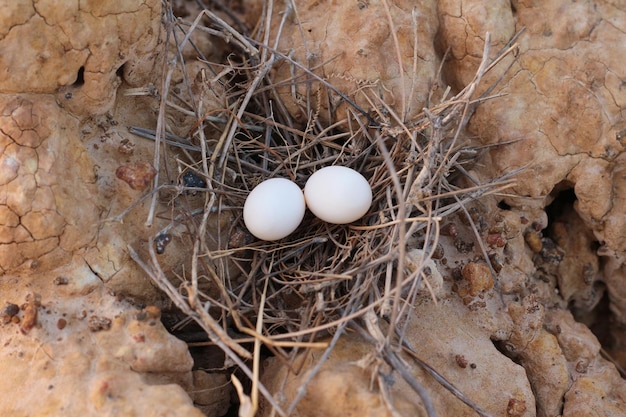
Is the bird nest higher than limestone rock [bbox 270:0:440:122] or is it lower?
lower

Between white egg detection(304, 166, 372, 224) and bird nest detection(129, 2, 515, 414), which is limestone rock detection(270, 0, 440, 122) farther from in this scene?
white egg detection(304, 166, 372, 224)

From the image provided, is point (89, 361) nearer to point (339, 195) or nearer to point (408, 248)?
point (339, 195)

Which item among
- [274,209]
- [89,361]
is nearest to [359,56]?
[274,209]

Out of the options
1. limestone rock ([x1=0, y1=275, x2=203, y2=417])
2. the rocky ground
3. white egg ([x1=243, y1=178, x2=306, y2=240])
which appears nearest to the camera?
limestone rock ([x1=0, y1=275, x2=203, y2=417])

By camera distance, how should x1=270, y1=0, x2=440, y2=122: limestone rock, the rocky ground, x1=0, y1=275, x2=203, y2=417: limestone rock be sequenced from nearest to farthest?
x1=0, y1=275, x2=203, y2=417: limestone rock, the rocky ground, x1=270, y1=0, x2=440, y2=122: limestone rock

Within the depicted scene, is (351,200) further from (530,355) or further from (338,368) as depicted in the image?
(530,355)

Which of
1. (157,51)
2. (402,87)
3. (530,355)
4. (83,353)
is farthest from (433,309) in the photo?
(157,51)

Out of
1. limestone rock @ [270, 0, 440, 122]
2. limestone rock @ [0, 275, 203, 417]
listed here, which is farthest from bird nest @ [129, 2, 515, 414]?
limestone rock @ [0, 275, 203, 417]
